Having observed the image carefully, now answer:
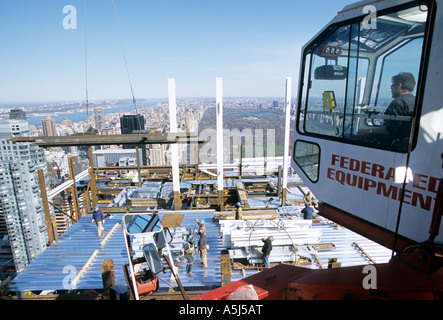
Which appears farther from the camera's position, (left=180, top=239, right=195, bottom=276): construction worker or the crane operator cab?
(left=180, top=239, right=195, bottom=276): construction worker

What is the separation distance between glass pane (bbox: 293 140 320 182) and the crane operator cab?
32 mm

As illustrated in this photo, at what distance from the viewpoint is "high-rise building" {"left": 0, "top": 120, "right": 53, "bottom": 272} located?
17.5 m

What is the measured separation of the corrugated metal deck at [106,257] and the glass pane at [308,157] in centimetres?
404

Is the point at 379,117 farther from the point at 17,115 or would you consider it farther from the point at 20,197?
the point at 20,197

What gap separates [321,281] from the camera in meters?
2.22

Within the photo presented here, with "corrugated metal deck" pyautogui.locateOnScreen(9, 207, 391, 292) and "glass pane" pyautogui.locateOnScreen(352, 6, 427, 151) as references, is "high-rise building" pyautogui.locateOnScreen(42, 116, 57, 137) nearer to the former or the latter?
"corrugated metal deck" pyautogui.locateOnScreen(9, 207, 391, 292)

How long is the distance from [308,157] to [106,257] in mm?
7069

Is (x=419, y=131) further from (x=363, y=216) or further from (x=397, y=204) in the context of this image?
(x=363, y=216)

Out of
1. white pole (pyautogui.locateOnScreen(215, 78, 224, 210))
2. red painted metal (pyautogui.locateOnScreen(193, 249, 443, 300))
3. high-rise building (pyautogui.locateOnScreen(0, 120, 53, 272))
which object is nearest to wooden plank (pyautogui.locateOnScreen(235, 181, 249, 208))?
white pole (pyautogui.locateOnScreen(215, 78, 224, 210))

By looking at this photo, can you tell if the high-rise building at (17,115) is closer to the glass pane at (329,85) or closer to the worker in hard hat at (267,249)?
the worker in hard hat at (267,249)
